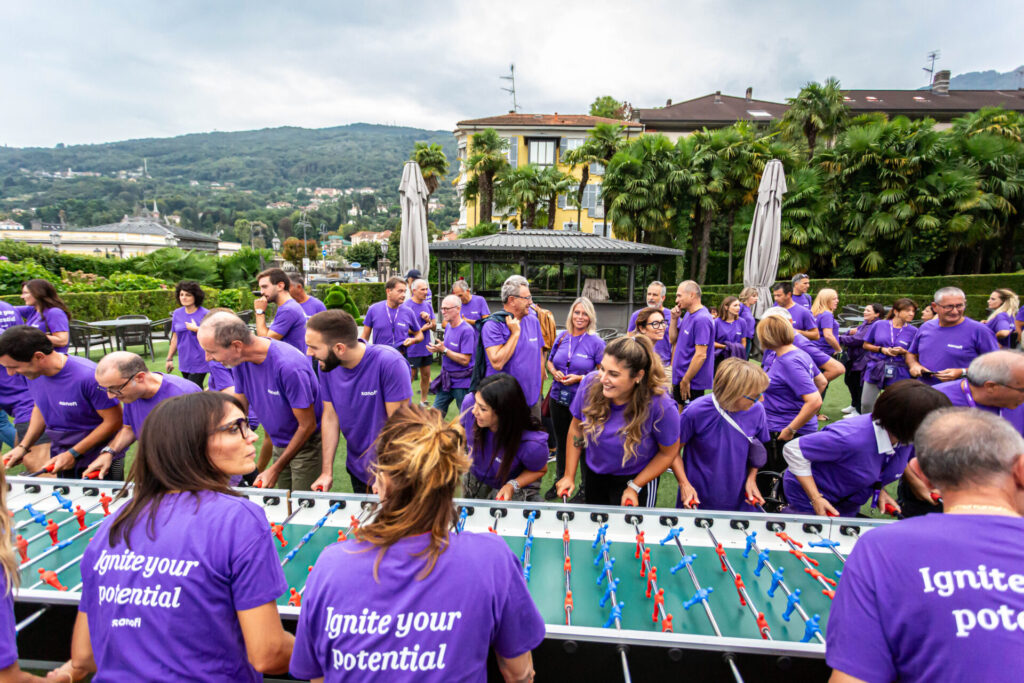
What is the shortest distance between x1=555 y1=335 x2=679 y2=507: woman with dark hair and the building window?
33093 mm

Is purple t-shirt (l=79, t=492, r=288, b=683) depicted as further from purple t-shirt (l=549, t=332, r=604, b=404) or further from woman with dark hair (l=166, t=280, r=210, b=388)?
woman with dark hair (l=166, t=280, r=210, b=388)

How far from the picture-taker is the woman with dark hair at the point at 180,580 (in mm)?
1408

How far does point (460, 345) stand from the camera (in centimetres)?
577

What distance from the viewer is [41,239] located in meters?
64.6

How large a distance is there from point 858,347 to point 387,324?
20.3 feet

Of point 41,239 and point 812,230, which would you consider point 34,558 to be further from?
point 41,239

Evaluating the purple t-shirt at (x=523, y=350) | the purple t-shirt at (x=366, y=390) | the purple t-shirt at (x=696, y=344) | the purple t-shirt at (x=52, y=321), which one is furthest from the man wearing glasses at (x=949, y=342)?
the purple t-shirt at (x=52, y=321)

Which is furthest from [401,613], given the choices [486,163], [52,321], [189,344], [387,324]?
[486,163]

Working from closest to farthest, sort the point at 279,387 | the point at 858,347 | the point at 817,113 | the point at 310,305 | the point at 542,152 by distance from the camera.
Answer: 1. the point at 279,387
2. the point at 310,305
3. the point at 858,347
4. the point at 817,113
5. the point at 542,152

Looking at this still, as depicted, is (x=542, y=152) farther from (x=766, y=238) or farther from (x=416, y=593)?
(x=416, y=593)

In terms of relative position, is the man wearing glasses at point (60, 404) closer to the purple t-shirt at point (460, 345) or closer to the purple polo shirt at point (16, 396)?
the purple polo shirt at point (16, 396)

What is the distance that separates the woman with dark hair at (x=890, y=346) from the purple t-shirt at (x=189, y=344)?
8014 millimetres

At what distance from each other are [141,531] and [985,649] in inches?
85.5

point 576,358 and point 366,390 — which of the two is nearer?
point 366,390
